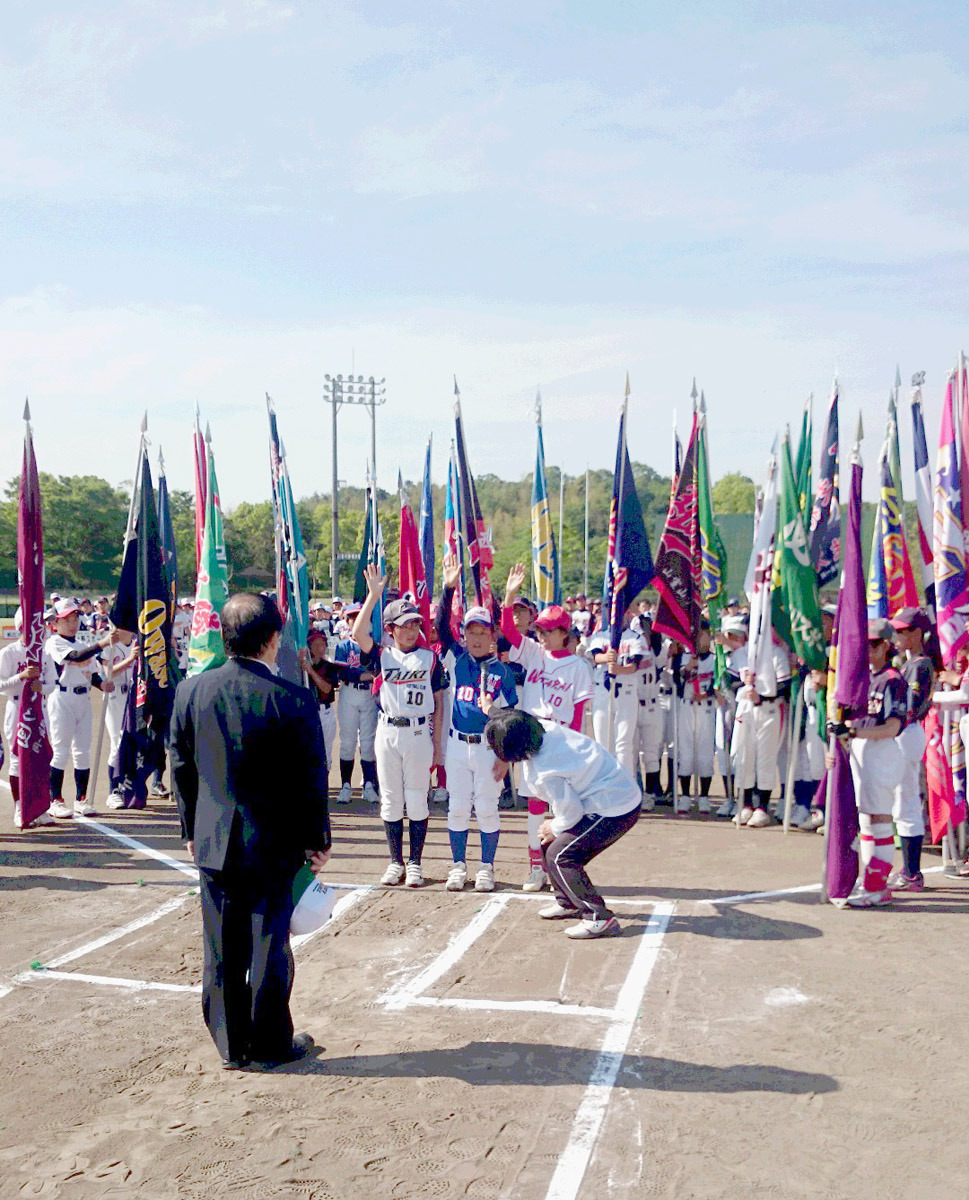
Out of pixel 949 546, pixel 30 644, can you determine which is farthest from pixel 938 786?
pixel 30 644

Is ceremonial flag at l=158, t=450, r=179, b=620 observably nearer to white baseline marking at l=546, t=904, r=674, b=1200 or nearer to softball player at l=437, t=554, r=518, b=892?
softball player at l=437, t=554, r=518, b=892

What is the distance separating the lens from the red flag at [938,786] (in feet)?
29.2

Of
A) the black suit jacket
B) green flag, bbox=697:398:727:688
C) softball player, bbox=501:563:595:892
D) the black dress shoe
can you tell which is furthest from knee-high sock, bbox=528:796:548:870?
green flag, bbox=697:398:727:688

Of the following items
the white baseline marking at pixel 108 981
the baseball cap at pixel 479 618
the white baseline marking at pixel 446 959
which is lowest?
the white baseline marking at pixel 446 959

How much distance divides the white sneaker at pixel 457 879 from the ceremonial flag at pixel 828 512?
5.65 meters

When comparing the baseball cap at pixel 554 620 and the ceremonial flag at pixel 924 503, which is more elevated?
the ceremonial flag at pixel 924 503

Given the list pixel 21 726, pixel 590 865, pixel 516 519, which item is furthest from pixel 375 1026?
pixel 516 519

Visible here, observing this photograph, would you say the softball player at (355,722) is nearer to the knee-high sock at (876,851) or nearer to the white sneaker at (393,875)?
the white sneaker at (393,875)

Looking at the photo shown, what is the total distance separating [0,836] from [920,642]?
8457mm

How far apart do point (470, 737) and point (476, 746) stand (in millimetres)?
86

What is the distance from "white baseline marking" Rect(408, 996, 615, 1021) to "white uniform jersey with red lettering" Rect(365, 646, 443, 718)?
9.47ft

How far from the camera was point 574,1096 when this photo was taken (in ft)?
15.5

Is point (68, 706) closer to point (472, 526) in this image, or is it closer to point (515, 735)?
point (472, 526)

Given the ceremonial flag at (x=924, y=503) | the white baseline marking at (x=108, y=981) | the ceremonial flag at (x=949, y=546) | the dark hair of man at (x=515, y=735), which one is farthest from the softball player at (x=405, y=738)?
the ceremonial flag at (x=924, y=503)
